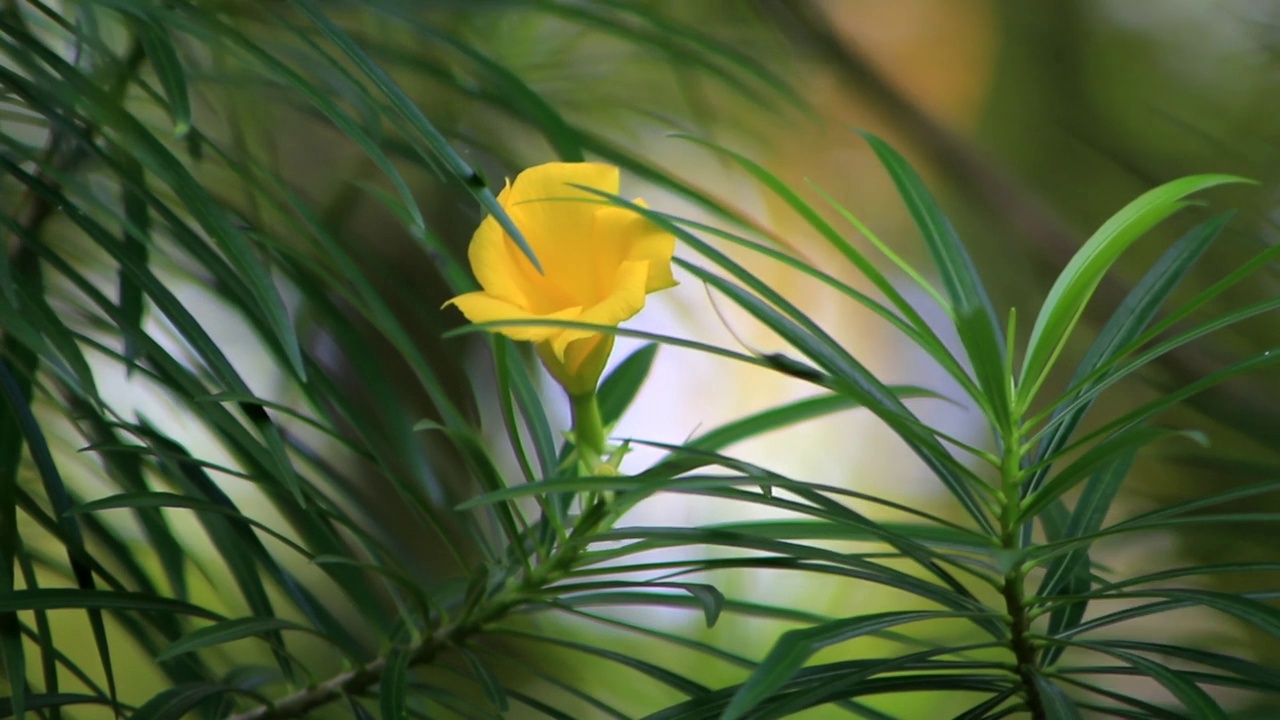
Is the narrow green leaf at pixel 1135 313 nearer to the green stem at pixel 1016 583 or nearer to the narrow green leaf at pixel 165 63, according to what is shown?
the green stem at pixel 1016 583

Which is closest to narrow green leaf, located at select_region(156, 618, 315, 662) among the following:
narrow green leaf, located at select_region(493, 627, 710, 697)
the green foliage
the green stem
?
the green foliage

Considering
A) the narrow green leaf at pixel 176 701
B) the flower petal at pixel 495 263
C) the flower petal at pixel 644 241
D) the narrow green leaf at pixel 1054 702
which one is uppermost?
the flower petal at pixel 644 241

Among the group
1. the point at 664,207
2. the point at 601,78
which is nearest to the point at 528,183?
the point at 601,78

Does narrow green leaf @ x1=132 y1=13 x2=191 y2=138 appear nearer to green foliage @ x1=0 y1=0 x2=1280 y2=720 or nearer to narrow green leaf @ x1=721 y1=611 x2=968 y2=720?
green foliage @ x1=0 y1=0 x2=1280 y2=720

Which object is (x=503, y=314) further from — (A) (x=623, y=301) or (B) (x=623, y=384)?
(B) (x=623, y=384)

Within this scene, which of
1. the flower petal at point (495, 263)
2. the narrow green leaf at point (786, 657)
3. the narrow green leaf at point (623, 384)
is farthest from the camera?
the narrow green leaf at point (623, 384)

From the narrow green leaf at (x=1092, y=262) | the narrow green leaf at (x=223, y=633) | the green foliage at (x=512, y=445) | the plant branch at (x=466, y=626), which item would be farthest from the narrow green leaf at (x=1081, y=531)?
the narrow green leaf at (x=223, y=633)

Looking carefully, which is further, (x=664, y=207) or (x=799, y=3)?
(x=664, y=207)

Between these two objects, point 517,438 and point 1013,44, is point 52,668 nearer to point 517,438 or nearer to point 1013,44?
point 517,438
